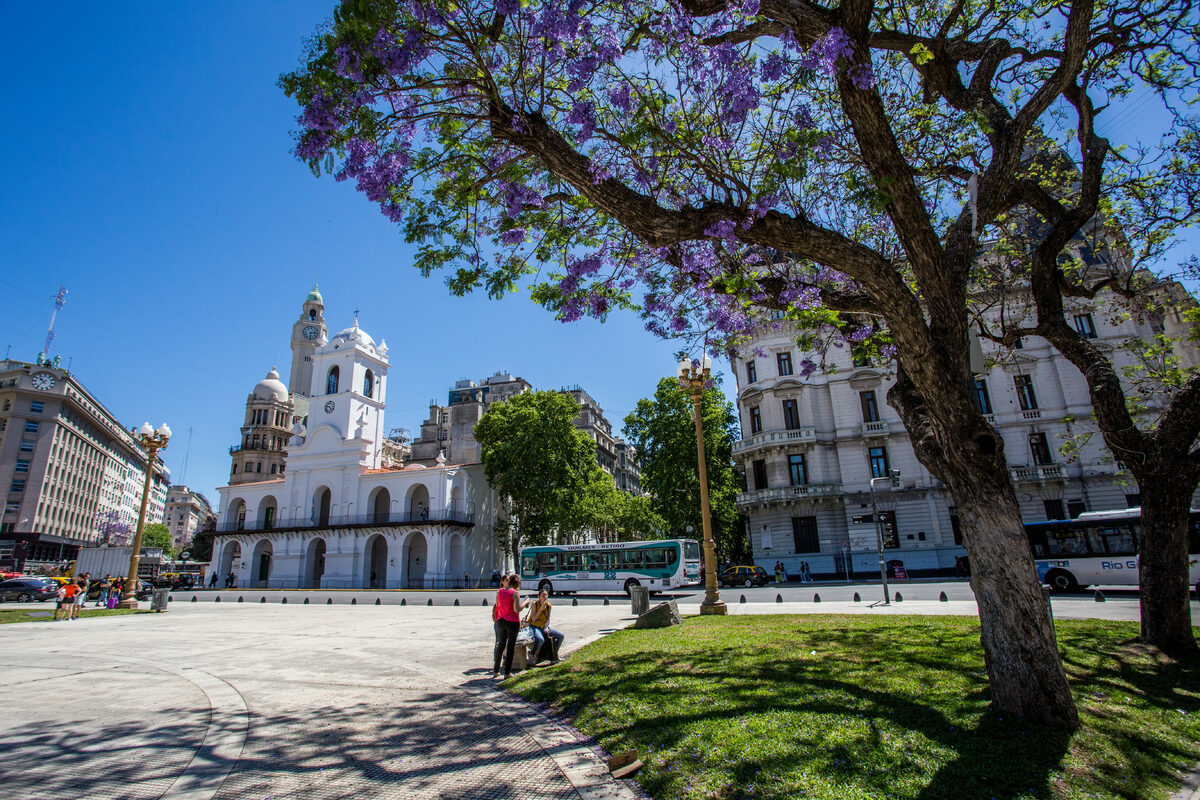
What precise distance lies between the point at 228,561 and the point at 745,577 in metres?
42.7

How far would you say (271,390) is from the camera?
72.8 metres

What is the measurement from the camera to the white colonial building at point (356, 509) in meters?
41.9

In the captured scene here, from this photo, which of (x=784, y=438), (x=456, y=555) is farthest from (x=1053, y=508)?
(x=456, y=555)

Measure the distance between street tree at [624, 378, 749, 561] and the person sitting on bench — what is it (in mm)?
29136

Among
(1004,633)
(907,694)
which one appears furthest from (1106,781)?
(907,694)

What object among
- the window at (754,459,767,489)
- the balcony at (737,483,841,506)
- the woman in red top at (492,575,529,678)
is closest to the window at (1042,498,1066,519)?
the balcony at (737,483,841,506)

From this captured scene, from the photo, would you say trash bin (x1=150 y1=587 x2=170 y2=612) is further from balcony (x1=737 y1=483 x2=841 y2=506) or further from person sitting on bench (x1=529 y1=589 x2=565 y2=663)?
balcony (x1=737 y1=483 x2=841 y2=506)

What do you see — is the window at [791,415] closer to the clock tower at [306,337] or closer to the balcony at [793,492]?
the balcony at [793,492]

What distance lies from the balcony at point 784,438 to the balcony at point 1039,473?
10371 millimetres

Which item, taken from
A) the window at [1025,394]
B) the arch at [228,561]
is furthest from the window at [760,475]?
the arch at [228,561]

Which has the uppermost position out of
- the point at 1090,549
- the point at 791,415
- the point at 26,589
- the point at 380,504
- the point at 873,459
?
the point at 791,415

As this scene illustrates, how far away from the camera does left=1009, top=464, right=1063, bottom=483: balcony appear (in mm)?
31330

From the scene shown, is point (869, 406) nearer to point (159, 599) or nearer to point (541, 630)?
point (541, 630)

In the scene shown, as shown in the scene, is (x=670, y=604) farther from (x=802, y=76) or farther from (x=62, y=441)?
(x=62, y=441)
